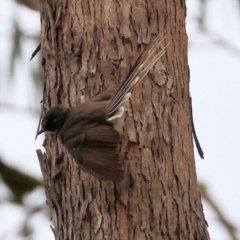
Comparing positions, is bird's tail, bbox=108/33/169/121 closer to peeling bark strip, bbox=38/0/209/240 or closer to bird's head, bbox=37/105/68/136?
peeling bark strip, bbox=38/0/209/240

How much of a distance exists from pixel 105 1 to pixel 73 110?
0.58 metres

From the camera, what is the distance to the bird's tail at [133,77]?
2900mm

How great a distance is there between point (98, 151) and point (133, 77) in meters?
0.39

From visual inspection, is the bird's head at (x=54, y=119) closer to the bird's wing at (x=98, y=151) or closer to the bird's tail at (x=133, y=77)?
the bird's wing at (x=98, y=151)

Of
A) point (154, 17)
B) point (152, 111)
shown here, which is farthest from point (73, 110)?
point (154, 17)

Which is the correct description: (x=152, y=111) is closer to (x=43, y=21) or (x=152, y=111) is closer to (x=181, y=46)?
(x=181, y=46)

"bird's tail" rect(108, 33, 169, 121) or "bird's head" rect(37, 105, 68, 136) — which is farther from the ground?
"bird's tail" rect(108, 33, 169, 121)

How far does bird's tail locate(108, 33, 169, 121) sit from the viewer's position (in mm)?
2900

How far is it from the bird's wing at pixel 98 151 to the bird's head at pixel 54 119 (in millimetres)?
118

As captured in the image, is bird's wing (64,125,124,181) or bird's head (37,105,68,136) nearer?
bird's wing (64,125,124,181)

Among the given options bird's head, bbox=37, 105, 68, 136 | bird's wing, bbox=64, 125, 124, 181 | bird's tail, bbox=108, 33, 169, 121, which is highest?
bird's tail, bbox=108, 33, 169, 121

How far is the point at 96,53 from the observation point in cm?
316

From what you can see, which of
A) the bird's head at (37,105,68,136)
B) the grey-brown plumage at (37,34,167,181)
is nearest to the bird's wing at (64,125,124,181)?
the grey-brown plumage at (37,34,167,181)

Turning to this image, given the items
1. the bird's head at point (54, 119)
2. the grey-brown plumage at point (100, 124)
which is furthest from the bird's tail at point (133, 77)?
the bird's head at point (54, 119)
